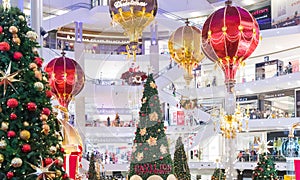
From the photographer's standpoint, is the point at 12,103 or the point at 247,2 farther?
the point at 247,2

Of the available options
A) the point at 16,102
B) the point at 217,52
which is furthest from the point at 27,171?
the point at 217,52

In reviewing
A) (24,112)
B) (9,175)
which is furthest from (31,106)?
(9,175)

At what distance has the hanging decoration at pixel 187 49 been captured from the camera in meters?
4.96

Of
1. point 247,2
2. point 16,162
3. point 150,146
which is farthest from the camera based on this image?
point 247,2

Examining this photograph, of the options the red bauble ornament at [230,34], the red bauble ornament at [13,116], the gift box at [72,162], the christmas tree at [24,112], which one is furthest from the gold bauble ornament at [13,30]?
the red bauble ornament at [230,34]

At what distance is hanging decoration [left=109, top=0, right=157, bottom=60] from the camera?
398 centimetres

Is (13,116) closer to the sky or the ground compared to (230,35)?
closer to the ground

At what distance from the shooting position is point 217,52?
177 inches

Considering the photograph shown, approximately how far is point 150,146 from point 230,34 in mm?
1321

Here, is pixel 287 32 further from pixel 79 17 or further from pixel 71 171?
pixel 71 171

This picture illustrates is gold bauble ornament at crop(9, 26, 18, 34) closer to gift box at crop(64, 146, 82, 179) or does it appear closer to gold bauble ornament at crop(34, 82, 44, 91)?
gold bauble ornament at crop(34, 82, 44, 91)

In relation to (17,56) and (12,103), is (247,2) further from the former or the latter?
(12,103)

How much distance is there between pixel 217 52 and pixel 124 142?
122 centimetres

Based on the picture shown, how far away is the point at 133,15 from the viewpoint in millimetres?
3992
